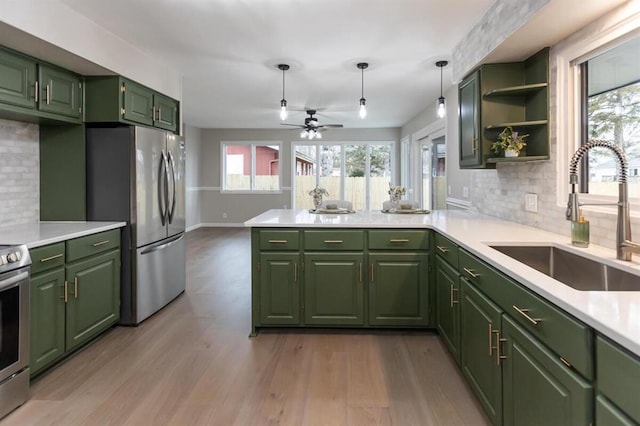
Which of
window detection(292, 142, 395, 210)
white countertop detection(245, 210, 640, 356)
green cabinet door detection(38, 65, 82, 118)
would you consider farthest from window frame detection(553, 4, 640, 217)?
window detection(292, 142, 395, 210)

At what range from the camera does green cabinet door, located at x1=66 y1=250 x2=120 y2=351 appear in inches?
101

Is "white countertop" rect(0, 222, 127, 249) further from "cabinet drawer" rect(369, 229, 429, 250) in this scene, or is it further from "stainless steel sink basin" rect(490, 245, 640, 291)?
"stainless steel sink basin" rect(490, 245, 640, 291)

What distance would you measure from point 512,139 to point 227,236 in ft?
21.1

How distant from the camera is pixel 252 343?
2.85 metres

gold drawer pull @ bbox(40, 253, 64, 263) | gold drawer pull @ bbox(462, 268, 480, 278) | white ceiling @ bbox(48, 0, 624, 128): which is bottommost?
gold drawer pull @ bbox(462, 268, 480, 278)

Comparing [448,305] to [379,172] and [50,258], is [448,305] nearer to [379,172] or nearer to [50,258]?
[50,258]

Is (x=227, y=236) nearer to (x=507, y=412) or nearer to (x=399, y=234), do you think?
(x=399, y=234)

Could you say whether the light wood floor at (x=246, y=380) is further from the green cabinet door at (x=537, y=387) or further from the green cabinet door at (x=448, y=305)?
the green cabinet door at (x=537, y=387)

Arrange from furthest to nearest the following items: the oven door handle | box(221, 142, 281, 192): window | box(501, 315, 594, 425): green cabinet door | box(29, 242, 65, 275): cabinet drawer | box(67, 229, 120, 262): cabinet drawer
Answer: box(221, 142, 281, 192): window, box(67, 229, 120, 262): cabinet drawer, box(29, 242, 65, 275): cabinet drawer, the oven door handle, box(501, 315, 594, 425): green cabinet door

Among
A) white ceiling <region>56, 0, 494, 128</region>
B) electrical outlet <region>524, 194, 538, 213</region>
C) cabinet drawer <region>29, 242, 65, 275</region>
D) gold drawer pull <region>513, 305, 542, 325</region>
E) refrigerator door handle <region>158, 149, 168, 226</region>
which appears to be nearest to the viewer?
gold drawer pull <region>513, 305, 542, 325</region>

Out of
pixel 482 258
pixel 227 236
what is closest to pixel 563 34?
pixel 482 258

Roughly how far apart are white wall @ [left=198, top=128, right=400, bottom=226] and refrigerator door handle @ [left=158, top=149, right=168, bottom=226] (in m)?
5.97

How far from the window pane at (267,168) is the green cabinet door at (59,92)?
6551 millimetres

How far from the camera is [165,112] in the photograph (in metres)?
3.86
